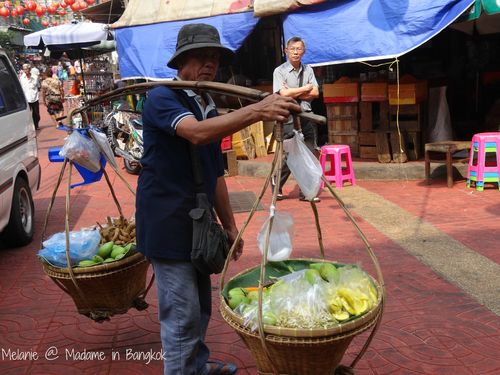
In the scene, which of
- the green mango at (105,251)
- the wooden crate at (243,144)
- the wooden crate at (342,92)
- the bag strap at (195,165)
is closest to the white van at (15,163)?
the green mango at (105,251)

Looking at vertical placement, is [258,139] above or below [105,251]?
below

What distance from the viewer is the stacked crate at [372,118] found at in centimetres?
841

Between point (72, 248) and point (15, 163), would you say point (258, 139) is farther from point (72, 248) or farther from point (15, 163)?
point (72, 248)

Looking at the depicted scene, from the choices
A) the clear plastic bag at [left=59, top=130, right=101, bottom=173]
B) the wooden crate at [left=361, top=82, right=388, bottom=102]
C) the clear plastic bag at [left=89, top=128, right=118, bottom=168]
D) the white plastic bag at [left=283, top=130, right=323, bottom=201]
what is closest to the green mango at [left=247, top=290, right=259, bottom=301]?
the white plastic bag at [left=283, top=130, right=323, bottom=201]

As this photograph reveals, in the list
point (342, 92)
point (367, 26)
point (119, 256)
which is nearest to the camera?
point (119, 256)

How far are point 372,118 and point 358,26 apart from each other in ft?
5.85

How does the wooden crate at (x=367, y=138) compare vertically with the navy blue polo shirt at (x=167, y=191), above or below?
below

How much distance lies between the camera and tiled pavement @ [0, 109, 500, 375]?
10.8 feet

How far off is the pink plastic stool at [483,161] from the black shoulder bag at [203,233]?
545cm

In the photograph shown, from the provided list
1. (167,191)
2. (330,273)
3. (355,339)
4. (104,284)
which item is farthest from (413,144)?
(167,191)

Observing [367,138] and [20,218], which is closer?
[20,218]

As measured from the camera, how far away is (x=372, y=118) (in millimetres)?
8836

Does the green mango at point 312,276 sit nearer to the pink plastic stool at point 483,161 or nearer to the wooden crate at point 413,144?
the pink plastic stool at point 483,161

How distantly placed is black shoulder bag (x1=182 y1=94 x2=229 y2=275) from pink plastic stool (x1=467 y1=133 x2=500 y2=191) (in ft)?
17.9
